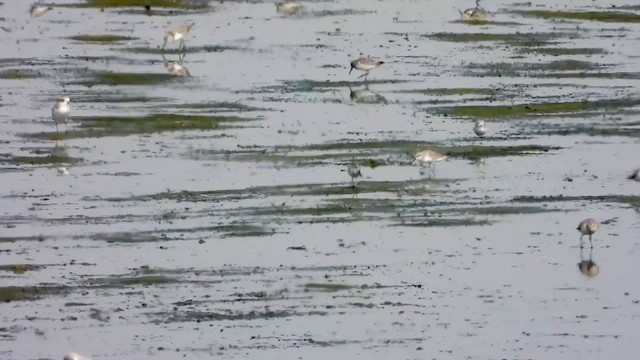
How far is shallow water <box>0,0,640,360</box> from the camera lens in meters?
16.1

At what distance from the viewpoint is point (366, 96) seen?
27.8 metres

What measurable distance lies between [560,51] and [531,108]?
18.5ft

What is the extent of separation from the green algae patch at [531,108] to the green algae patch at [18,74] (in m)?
7.63

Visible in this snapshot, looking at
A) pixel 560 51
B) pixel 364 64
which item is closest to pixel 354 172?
pixel 364 64

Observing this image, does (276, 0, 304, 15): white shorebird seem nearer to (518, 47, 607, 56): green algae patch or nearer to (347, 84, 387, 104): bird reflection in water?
(518, 47, 607, 56): green algae patch

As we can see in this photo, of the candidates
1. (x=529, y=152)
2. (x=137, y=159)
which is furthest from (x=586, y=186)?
(x=137, y=159)

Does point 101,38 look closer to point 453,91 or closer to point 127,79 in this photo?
point 127,79

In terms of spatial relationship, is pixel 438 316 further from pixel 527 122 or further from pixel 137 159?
pixel 527 122

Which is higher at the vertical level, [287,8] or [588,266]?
[287,8]

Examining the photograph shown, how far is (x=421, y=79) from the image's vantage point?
2912 cm

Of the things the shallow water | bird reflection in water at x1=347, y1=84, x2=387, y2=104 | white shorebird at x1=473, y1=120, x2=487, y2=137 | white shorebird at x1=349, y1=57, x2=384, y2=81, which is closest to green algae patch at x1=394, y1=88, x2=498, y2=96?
the shallow water

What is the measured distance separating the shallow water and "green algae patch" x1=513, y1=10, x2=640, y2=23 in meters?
2.65

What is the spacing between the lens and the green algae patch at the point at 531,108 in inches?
1038

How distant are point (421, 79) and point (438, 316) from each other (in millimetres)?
13113
